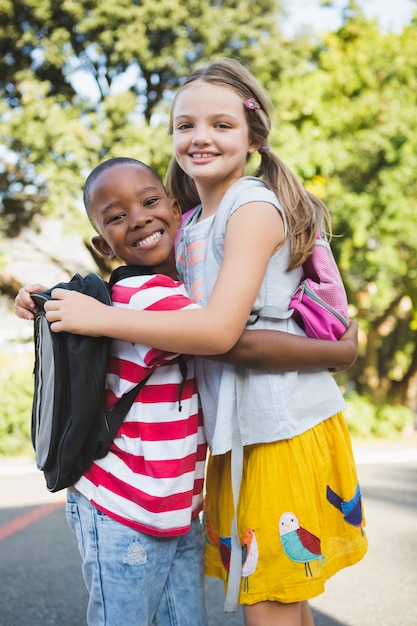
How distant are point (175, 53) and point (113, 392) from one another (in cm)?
1323

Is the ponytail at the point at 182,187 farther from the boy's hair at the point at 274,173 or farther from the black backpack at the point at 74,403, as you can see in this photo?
the black backpack at the point at 74,403

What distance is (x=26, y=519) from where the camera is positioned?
5.84 meters

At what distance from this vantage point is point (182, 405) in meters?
1.86

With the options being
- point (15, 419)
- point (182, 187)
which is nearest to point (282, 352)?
point (182, 187)

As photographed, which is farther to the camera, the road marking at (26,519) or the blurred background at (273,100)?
the blurred background at (273,100)

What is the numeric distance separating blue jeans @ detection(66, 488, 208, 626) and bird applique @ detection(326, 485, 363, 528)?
0.41 metres

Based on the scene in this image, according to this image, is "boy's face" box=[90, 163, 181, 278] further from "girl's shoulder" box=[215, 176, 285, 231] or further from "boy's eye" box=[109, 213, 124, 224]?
"girl's shoulder" box=[215, 176, 285, 231]

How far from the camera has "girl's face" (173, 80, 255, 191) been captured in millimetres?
1995

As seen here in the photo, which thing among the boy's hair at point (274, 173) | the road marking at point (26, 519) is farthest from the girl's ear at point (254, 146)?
the road marking at point (26, 519)

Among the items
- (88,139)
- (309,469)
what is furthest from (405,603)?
(88,139)

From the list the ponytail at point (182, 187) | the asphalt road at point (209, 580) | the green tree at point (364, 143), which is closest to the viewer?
the ponytail at point (182, 187)

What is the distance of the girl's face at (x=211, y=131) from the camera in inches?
78.5

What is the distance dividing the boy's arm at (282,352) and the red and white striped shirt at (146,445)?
0.56ft

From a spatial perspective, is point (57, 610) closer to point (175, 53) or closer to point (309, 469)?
point (309, 469)
